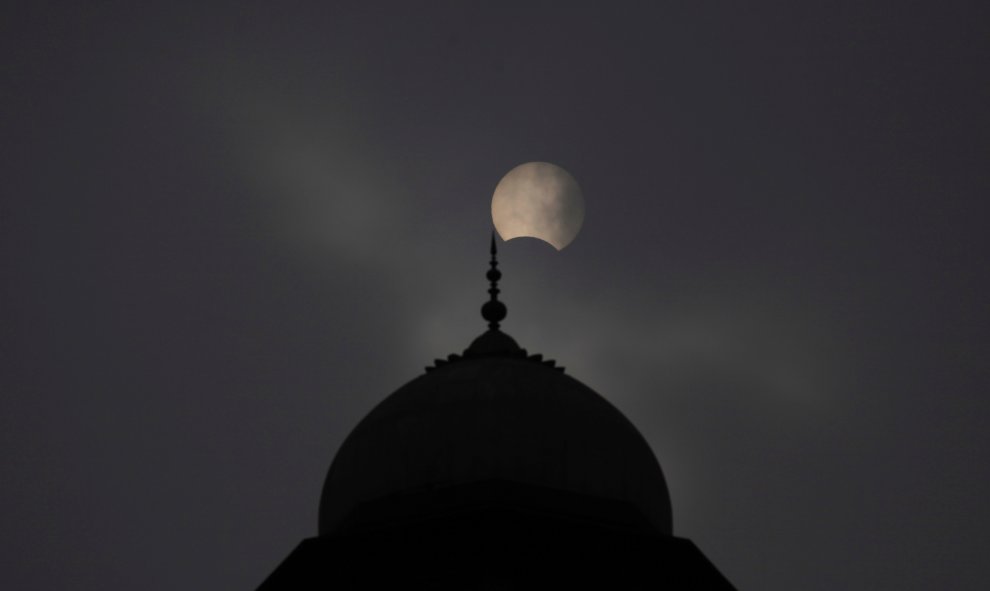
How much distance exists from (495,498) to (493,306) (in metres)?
6.26

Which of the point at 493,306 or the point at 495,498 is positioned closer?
the point at 495,498

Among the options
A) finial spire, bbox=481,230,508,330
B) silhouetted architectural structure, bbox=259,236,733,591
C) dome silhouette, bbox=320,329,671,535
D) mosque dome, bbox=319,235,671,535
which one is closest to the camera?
silhouetted architectural structure, bbox=259,236,733,591

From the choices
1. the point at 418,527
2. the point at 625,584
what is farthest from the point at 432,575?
the point at 625,584

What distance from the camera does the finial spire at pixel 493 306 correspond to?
44.0m

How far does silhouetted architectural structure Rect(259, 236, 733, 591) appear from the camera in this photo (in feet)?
126

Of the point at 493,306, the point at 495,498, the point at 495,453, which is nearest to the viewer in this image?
the point at 495,498

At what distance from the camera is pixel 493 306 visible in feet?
145

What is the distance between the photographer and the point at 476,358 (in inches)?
1657

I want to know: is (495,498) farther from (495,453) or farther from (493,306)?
(493,306)

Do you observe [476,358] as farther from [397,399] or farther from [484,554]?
[484,554]

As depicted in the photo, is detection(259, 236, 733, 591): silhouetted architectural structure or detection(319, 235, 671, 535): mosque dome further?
detection(319, 235, 671, 535): mosque dome

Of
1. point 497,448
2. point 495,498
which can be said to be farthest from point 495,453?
point 495,498

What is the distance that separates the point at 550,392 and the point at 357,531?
4.06m

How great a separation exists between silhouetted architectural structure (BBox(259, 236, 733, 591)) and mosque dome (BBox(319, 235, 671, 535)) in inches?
0.9
